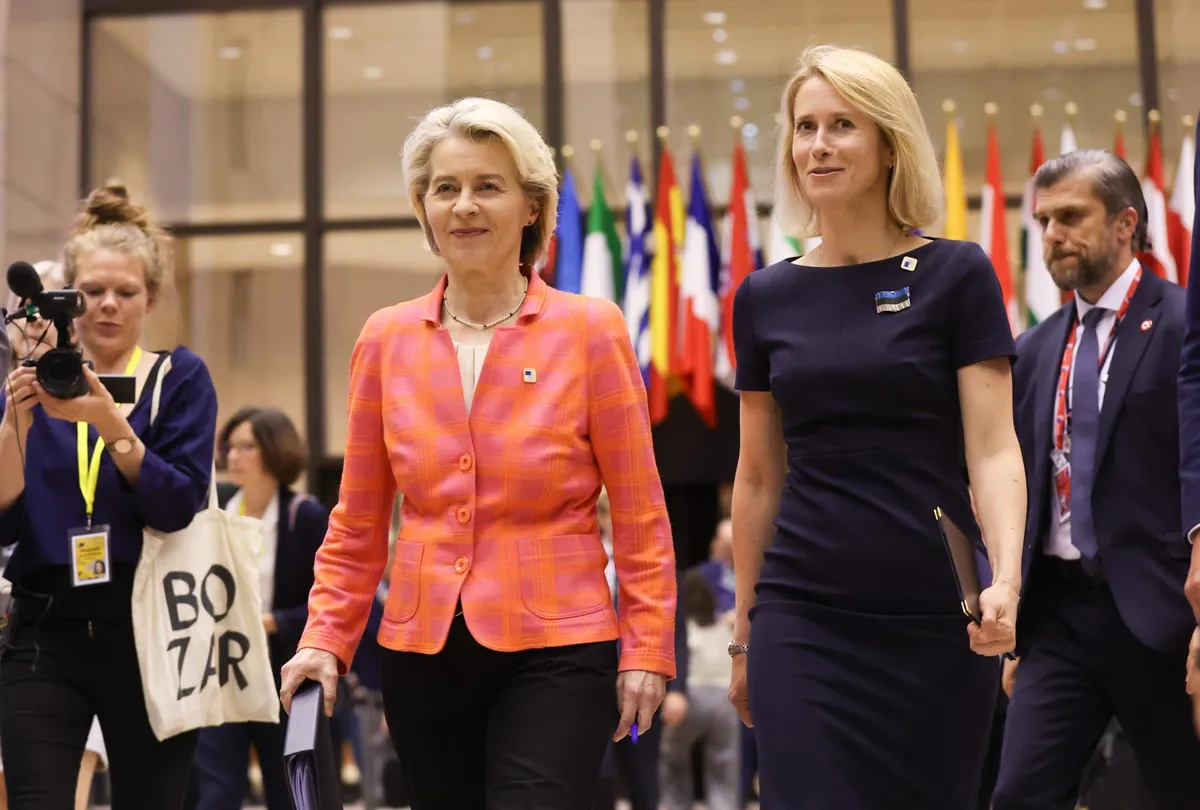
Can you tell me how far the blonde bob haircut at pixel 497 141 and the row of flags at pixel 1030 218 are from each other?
959 cm

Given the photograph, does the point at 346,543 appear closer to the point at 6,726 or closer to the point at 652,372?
the point at 6,726

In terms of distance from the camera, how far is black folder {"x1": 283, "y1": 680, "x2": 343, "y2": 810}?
3.01 meters

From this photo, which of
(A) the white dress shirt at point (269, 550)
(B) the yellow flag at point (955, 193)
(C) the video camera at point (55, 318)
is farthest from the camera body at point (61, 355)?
(B) the yellow flag at point (955, 193)

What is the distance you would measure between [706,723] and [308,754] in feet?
25.8

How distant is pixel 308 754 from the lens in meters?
3.01

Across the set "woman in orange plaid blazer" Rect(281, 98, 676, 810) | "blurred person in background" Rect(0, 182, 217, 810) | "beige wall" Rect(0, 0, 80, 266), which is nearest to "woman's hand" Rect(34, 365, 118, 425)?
"blurred person in background" Rect(0, 182, 217, 810)

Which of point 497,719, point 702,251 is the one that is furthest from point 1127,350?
point 702,251

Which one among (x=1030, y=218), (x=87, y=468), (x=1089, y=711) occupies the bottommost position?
(x=1089, y=711)

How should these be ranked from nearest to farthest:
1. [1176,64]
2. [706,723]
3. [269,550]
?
1. [269,550]
2. [706,723]
3. [1176,64]

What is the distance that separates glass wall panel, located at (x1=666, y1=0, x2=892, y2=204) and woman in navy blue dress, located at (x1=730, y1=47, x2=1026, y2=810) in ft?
34.9

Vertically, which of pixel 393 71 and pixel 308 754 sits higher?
pixel 393 71

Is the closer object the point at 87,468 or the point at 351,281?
the point at 87,468

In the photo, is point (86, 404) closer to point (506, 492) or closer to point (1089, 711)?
point (506, 492)

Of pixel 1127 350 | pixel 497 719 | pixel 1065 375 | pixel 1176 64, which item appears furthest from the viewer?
pixel 1176 64
